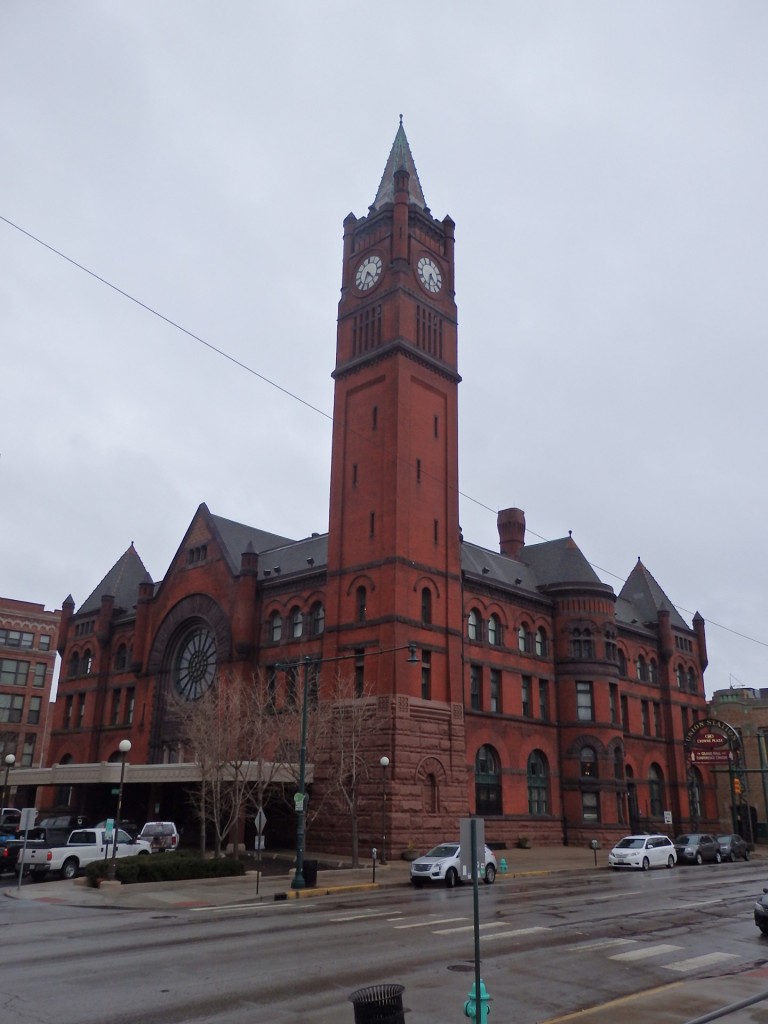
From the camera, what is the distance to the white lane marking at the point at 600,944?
15383 millimetres

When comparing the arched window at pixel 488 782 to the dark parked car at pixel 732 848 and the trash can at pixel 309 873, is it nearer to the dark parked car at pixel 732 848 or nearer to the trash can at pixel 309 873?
the dark parked car at pixel 732 848

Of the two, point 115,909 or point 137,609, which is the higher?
point 137,609

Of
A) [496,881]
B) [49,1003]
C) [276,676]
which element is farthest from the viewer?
[276,676]

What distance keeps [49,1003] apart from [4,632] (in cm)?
7646

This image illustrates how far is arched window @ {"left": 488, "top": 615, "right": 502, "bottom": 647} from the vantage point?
164ft

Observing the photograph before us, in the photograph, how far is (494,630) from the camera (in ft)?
165

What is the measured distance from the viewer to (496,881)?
32.5 m

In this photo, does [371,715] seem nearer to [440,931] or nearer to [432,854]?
[432,854]

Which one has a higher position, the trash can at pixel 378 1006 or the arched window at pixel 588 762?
the arched window at pixel 588 762

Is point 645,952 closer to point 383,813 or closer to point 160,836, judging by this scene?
point 383,813

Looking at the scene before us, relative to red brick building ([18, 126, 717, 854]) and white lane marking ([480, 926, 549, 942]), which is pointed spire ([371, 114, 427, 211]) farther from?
white lane marking ([480, 926, 549, 942])

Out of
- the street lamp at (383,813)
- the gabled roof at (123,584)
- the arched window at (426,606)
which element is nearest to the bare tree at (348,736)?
the street lamp at (383,813)

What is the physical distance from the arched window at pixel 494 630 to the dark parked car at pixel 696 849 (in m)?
14.1

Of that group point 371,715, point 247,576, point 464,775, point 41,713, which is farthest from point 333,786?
point 41,713
